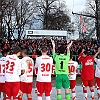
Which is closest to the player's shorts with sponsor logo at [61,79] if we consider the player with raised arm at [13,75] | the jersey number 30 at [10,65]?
the player with raised arm at [13,75]

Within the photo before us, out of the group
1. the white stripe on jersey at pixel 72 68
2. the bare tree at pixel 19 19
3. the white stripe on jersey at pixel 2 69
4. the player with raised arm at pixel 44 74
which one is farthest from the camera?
the bare tree at pixel 19 19

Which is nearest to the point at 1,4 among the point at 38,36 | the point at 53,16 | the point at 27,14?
the point at 38,36

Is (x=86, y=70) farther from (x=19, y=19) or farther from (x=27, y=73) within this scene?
(x=19, y=19)

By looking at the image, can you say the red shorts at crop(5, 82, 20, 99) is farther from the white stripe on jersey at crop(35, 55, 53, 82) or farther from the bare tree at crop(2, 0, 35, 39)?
the bare tree at crop(2, 0, 35, 39)

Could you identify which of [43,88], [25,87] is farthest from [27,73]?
[43,88]

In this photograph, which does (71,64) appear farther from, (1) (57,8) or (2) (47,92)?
(1) (57,8)

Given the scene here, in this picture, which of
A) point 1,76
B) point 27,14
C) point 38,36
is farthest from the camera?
point 27,14

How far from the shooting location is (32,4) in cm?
5891

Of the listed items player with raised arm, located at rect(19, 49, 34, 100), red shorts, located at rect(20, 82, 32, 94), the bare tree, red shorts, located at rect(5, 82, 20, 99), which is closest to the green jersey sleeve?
player with raised arm, located at rect(19, 49, 34, 100)

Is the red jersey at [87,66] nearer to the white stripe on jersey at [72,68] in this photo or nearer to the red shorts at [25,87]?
the white stripe on jersey at [72,68]

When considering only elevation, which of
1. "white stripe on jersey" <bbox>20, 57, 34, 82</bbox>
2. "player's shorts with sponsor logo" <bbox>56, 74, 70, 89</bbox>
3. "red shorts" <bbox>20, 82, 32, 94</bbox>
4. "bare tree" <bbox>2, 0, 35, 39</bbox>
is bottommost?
"red shorts" <bbox>20, 82, 32, 94</bbox>

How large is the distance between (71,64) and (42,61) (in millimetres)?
2034

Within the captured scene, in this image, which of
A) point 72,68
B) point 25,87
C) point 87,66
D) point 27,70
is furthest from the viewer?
point 87,66

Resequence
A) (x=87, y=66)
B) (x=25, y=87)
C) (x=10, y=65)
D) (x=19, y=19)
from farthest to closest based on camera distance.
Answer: (x=19, y=19), (x=87, y=66), (x=25, y=87), (x=10, y=65)
